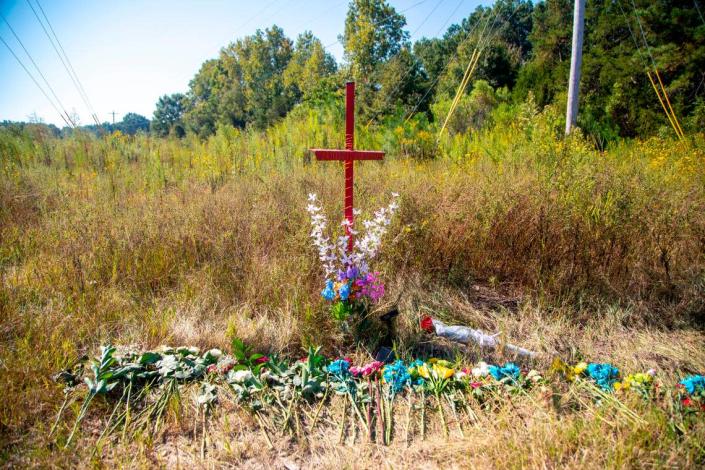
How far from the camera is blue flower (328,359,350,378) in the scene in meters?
2.18

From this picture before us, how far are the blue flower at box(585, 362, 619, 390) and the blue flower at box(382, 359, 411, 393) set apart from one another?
941 millimetres

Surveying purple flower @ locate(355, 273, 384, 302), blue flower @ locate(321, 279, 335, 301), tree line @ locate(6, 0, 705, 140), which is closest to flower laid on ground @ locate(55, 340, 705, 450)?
blue flower @ locate(321, 279, 335, 301)

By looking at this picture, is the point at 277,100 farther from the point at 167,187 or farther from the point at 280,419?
the point at 280,419

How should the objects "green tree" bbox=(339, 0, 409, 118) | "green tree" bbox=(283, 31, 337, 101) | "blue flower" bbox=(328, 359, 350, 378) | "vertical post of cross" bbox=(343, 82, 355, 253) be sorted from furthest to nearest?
"green tree" bbox=(283, 31, 337, 101) < "green tree" bbox=(339, 0, 409, 118) < "vertical post of cross" bbox=(343, 82, 355, 253) < "blue flower" bbox=(328, 359, 350, 378)

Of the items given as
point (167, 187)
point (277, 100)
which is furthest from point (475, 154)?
point (277, 100)

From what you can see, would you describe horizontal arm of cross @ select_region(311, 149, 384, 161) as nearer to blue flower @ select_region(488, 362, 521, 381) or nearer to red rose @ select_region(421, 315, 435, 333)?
red rose @ select_region(421, 315, 435, 333)

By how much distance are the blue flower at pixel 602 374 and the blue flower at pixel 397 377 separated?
94cm

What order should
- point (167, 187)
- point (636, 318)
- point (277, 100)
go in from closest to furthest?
point (636, 318) → point (167, 187) → point (277, 100)

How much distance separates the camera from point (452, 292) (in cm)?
315

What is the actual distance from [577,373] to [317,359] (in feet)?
4.51

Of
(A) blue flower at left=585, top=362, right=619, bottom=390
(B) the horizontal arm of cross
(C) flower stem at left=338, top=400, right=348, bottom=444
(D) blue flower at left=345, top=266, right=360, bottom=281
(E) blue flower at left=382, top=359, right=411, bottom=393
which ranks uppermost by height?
(B) the horizontal arm of cross

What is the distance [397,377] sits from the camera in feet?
7.00

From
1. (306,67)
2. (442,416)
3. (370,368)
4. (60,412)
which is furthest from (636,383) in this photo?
(306,67)

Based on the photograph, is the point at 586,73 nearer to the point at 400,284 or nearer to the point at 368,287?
the point at 400,284
